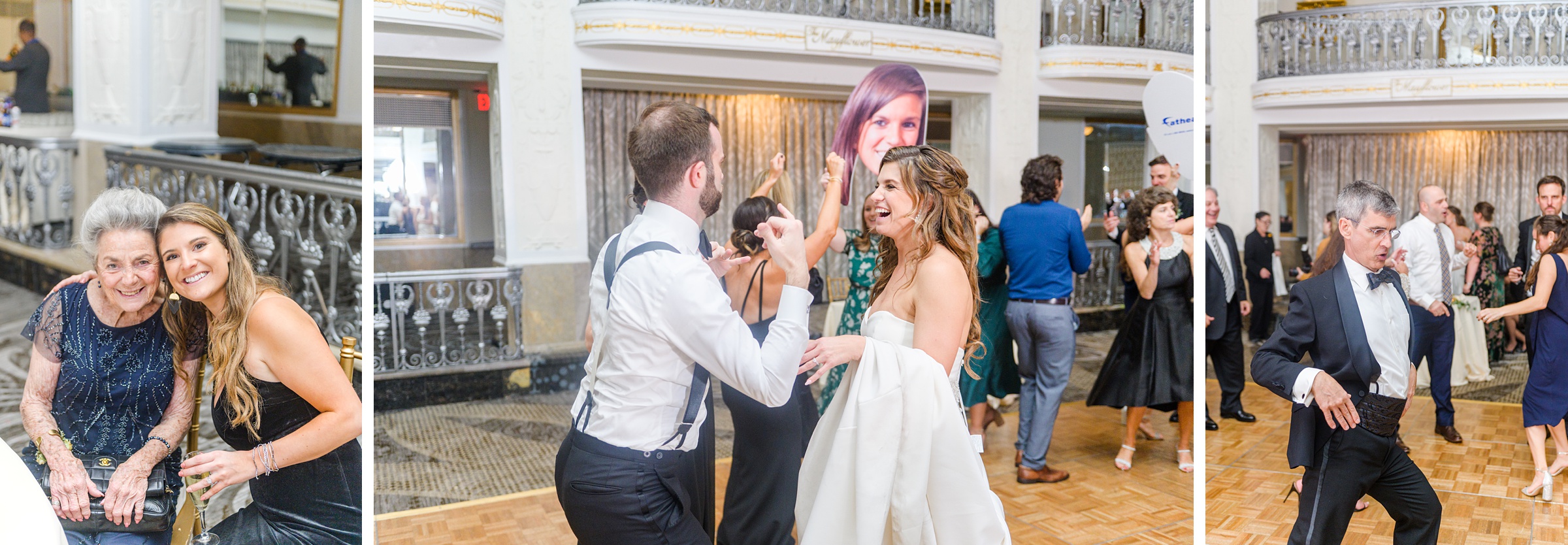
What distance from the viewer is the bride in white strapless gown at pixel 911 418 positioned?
6.79ft

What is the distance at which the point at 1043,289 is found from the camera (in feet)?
13.1

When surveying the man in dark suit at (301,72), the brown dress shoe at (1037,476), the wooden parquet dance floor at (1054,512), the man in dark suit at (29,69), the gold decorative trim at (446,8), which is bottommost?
the wooden parquet dance floor at (1054,512)

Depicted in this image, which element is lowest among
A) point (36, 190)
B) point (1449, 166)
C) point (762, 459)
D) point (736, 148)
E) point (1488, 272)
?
point (762, 459)

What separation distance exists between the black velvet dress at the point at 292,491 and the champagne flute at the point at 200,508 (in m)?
0.02

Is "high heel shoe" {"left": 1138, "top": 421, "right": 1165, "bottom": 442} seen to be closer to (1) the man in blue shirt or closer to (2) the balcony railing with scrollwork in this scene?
(1) the man in blue shirt

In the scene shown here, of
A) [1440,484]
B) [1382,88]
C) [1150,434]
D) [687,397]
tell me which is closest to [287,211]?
[687,397]

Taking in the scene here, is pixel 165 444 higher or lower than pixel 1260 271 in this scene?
lower

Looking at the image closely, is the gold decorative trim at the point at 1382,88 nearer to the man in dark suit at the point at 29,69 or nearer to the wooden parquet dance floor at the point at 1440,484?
the wooden parquet dance floor at the point at 1440,484

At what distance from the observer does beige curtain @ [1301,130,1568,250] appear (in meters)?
8.68

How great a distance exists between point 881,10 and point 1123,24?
2.45 meters

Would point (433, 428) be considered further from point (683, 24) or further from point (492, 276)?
point (683, 24)

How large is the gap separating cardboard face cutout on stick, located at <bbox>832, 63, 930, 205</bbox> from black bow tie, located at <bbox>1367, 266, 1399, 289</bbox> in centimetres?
176

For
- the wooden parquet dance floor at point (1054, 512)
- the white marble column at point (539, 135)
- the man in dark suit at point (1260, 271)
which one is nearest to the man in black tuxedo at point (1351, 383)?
the wooden parquet dance floor at point (1054, 512)

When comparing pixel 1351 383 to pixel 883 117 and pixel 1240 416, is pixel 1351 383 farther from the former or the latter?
pixel 1240 416
